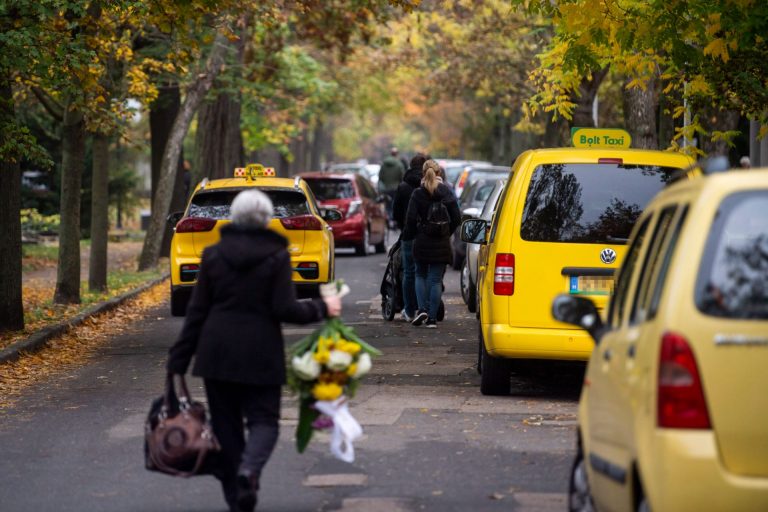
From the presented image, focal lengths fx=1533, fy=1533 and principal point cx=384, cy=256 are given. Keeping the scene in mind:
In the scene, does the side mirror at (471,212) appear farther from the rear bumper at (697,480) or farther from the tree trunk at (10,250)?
the rear bumper at (697,480)

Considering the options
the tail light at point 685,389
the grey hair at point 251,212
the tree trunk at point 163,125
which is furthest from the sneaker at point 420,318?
the tree trunk at point 163,125

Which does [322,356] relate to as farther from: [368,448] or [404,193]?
[404,193]

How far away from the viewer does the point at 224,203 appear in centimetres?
1766

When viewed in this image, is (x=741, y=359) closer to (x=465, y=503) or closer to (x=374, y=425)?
(x=465, y=503)

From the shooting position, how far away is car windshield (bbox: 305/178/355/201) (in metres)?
30.4

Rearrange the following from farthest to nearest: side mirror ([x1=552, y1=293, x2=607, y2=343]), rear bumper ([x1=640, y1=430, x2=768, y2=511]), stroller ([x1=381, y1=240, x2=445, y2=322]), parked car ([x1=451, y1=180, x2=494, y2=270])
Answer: parked car ([x1=451, y1=180, x2=494, y2=270])
stroller ([x1=381, y1=240, x2=445, y2=322])
side mirror ([x1=552, y1=293, x2=607, y2=343])
rear bumper ([x1=640, y1=430, x2=768, y2=511])

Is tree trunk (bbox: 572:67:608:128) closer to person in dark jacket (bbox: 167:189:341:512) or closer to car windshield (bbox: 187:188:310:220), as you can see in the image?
car windshield (bbox: 187:188:310:220)

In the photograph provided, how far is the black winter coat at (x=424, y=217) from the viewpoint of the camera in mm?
16125

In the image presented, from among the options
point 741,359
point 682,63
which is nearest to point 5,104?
point 682,63

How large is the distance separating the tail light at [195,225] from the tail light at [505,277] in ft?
22.9

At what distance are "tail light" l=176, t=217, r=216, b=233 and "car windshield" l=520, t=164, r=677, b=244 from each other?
23.1 ft

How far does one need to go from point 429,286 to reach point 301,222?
2012 mm

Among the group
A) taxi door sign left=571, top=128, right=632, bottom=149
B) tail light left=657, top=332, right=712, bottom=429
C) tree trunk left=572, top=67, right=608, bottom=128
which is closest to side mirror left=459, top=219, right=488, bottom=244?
taxi door sign left=571, top=128, right=632, bottom=149

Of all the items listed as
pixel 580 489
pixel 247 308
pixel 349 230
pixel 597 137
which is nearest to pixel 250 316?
pixel 247 308
